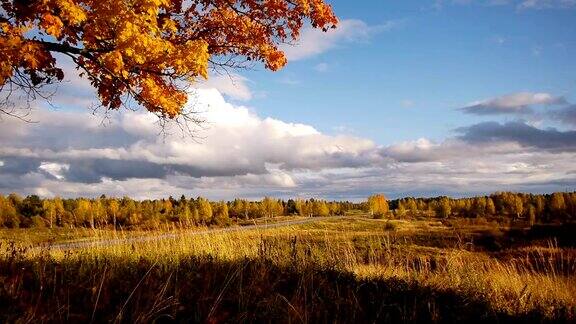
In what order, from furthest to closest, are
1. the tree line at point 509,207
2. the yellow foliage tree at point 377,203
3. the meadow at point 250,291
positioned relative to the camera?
1. the yellow foliage tree at point 377,203
2. the tree line at point 509,207
3. the meadow at point 250,291

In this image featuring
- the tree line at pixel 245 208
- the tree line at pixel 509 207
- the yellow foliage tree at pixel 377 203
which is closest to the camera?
the tree line at pixel 245 208

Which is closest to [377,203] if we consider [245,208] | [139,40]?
[245,208]

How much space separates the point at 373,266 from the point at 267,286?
3.31 meters

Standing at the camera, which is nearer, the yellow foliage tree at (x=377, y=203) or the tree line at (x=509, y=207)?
the tree line at (x=509, y=207)

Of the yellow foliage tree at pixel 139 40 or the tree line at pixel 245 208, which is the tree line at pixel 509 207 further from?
the yellow foliage tree at pixel 139 40

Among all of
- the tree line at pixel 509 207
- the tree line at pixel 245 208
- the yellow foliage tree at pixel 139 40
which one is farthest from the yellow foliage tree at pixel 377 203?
the yellow foliage tree at pixel 139 40

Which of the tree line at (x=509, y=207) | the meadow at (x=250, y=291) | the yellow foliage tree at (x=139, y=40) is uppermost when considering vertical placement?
the yellow foliage tree at (x=139, y=40)

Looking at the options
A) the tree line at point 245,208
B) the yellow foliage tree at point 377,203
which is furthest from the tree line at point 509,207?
the yellow foliage tree at point 377,203

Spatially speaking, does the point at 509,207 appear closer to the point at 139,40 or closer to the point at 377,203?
the point at 377,203

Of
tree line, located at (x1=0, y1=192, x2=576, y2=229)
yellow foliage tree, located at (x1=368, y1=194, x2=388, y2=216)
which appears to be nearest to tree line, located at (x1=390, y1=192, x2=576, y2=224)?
tree line, located at (x1=0, y1=192, x2=576, y2=229)

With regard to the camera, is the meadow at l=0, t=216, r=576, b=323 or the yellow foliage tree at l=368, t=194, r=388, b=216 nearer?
the meadow at l=0, t=216, r=576, b=323

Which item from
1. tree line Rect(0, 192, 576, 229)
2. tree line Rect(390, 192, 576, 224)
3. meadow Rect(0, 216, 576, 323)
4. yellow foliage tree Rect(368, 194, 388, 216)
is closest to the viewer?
meadow Rect(0, 216, 576, 323)

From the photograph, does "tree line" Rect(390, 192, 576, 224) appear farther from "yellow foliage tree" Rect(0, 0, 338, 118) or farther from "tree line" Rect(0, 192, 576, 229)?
"yellow foliage tree" Rect(0, 0, 338, 118)

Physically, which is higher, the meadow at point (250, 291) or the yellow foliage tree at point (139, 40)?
the yellow foliage tree at point (139, 40)
